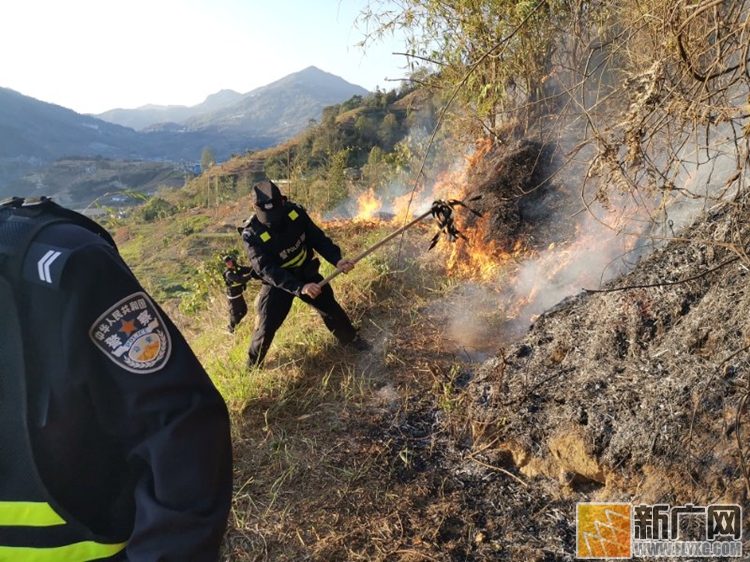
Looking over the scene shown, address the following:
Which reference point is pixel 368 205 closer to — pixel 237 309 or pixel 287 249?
pixel 237 309

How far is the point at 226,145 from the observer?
12925cm

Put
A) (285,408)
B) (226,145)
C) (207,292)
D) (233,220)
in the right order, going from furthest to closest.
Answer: (226,145) < (233,220) < (207,292) < (285,408)

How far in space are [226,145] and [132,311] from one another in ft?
464

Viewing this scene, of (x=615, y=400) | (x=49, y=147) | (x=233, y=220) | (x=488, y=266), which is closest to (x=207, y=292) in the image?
(x=488, y=266)

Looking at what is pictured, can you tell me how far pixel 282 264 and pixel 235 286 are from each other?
1.23 metres

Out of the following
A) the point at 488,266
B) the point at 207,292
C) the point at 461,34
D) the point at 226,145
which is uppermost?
the point at 226,145

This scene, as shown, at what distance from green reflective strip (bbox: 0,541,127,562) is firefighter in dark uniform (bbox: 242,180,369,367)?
9.22ft

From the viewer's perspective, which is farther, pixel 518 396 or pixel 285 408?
pixel 285 408

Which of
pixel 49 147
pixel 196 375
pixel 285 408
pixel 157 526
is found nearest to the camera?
pixel 157 526

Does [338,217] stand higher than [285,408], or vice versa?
[338,217]

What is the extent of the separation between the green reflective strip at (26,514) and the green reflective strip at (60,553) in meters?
0.06

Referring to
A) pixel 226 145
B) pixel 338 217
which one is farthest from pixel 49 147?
pixel 338 217

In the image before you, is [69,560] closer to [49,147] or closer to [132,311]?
[132,311]

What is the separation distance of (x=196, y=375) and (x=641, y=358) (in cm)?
246
